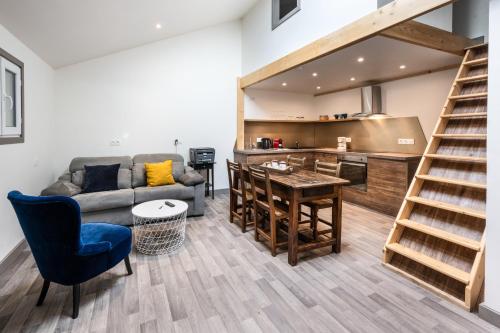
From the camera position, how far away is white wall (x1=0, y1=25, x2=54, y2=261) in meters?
2.55

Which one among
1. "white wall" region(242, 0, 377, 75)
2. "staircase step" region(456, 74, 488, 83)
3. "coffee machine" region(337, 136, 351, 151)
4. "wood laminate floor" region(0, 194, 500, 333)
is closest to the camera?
"wood laminate floor" region(0, 194, 500, 333)

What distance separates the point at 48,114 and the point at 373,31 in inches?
179

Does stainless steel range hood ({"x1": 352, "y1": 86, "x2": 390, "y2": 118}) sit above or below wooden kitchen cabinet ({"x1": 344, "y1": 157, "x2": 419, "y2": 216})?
above

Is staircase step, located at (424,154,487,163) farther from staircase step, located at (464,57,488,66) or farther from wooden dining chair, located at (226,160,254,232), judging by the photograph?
wooden dining chair, located at (226,160,254,232)

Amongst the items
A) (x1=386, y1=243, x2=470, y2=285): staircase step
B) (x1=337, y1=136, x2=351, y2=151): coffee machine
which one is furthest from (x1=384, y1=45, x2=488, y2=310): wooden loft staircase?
(x1=337, y1=136, x2=351, y2=151): coffee machine

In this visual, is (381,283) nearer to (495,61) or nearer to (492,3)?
(495,61)

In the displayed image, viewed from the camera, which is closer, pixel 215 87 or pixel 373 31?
pixel 373 31

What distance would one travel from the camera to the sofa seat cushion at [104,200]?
134 inches

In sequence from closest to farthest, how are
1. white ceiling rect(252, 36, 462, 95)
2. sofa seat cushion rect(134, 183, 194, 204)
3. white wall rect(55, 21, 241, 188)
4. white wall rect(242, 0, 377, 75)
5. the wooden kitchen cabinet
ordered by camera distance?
white wall rect(242, 0, 377, 75)
white ceiling rect(252, 36, 462, 95)
sofa seat cushion rect(134, 183, 194, 204)
the wooden kitchen cabinet
white wall rect(55, 21, 241, 188)

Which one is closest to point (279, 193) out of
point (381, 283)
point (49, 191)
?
point (381, 283)

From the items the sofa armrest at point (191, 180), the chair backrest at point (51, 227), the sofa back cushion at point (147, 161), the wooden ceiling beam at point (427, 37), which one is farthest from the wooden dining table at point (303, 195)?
the sofa back cushion at point (147, 161)

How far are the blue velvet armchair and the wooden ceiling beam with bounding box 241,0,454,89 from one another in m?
3.04

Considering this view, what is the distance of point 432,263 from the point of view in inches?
89.9

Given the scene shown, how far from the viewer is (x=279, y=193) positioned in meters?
2.88
